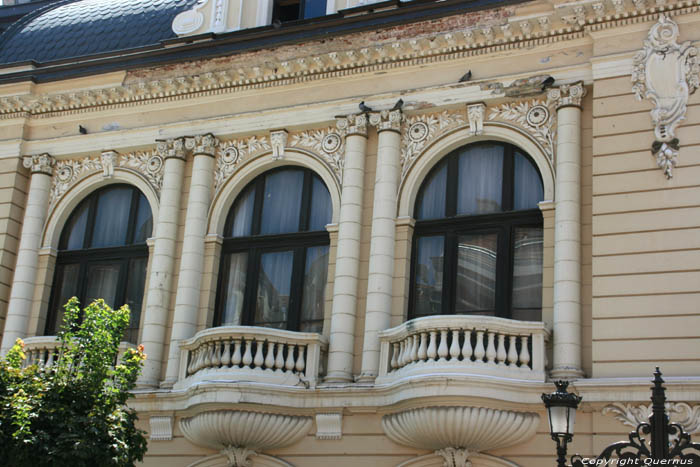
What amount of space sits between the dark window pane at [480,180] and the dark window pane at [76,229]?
8.38m

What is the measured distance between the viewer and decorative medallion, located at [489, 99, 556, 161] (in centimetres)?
1963

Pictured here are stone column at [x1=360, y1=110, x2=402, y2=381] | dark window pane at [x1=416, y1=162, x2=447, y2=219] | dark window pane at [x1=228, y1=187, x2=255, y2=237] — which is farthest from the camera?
dark window pane at [x1=228, y1=187, x2=255, y2=237]

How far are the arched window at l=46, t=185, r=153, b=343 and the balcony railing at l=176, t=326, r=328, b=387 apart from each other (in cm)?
315

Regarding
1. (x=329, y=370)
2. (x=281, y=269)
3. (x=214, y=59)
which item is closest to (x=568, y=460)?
(x=329, y=370)

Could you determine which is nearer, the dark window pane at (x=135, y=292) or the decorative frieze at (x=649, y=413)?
the decorative frieze at (x=649, y=413)

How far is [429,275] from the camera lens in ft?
66.1

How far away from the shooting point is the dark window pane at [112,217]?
2319 centimetres

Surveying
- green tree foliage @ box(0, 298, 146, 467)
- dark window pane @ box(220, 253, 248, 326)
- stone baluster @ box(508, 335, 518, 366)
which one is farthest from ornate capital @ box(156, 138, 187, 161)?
stone baluster @ box(508, 335, 518, 366)

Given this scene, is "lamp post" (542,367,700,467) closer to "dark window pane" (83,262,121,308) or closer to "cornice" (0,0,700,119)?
"cornice" (0,0,700,119)

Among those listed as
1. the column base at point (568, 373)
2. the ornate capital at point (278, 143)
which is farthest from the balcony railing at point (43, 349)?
the column base at point (568, 373)

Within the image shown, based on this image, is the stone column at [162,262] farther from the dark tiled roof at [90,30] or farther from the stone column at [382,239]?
the stone column at [382,239]

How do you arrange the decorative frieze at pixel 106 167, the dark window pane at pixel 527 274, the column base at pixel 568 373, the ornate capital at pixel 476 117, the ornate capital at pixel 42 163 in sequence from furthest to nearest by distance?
the ornate capital at pixel 42 163, the decorative frieze at pixel 106 167, the ornate capital at pixel 476 117, the dark window pane at pixel 527 274, the column base at pixel 568 373

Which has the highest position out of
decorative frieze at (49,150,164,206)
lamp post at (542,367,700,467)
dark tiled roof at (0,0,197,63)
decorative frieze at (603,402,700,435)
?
dark tiled roof at (0,0,197,63)

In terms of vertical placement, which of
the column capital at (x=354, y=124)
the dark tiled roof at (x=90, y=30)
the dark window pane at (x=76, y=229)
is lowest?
the dark window pane at (x=76, y=229)
